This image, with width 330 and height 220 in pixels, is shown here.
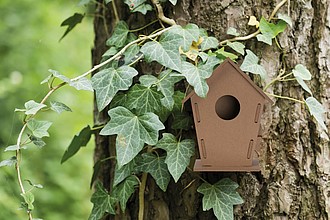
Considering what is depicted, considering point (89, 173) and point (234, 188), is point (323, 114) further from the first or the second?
point (89, 173)

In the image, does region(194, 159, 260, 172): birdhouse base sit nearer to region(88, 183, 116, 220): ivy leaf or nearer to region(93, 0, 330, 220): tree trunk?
region(93, 0, 330, 220): tree trunk

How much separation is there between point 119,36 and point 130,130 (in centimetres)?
35

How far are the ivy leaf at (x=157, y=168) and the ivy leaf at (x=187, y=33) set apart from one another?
31 centimetres

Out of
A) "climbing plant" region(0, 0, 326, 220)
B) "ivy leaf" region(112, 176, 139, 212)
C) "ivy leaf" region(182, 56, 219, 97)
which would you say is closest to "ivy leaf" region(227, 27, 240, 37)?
"climbing plant" region(0, 0, 326, 220)

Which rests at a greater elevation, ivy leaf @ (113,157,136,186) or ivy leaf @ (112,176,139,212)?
ivy leaf @ (113,157,136,186)

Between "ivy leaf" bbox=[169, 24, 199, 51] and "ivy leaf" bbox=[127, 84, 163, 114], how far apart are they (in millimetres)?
144

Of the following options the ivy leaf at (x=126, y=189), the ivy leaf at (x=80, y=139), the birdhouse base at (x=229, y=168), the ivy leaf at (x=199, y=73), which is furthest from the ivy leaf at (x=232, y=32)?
Result: the ivy leaf at (x=80, y=139)

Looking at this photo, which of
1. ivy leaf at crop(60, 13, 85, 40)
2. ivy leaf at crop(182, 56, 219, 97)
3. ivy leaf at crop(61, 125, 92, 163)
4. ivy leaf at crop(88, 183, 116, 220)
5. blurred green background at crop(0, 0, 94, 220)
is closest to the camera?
ivy leaf at crop(182, 56, 219, 97)

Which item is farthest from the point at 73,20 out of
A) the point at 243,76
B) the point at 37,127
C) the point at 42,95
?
the point at 42,95

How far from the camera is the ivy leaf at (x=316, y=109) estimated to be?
1.37 meters

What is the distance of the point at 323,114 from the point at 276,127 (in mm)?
150

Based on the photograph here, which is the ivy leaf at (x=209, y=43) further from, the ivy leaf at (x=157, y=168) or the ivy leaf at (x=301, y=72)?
the ivy leaf at (x=157, y=168)

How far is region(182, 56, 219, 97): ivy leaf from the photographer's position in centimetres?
128

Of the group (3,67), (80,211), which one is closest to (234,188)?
(80,211)
